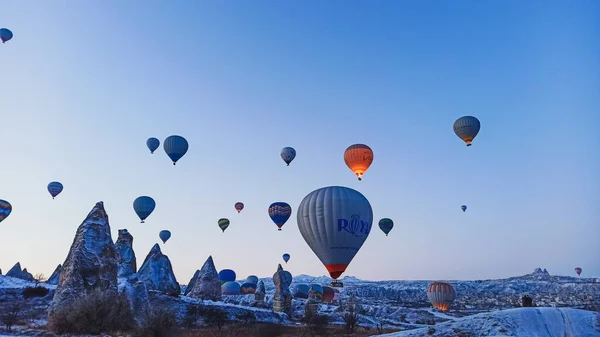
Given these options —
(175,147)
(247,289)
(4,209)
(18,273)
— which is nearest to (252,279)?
(247,289)

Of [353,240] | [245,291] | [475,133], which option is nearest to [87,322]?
[353,240]

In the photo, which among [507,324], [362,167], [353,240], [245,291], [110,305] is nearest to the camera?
[507,324]

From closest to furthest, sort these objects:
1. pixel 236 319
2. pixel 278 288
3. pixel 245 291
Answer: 1. pixel 236 319
2. pixel 278 288
3. pixel 245 291

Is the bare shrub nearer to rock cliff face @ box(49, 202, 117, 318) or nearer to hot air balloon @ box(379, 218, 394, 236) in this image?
rock cliff face @ box(49, 202, 117, 318)

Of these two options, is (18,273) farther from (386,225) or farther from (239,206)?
(386,225)

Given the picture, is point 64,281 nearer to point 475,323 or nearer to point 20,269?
point 475,323

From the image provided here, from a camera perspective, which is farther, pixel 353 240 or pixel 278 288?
pixel 278 288
